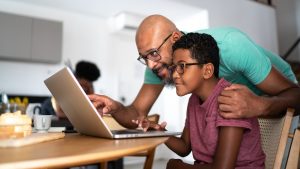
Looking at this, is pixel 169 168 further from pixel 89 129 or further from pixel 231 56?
pixel 231 56

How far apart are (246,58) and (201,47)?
215 mm

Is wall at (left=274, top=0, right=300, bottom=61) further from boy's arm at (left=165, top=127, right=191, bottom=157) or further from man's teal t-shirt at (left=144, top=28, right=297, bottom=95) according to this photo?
boy's arm at (left=165, top=127, right=191, bottom=157)

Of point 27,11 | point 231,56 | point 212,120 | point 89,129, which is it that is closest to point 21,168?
point 89,129

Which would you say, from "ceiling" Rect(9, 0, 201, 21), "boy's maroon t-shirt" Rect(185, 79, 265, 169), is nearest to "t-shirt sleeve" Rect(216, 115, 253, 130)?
"boy's maroon t-shirt" Rect(185, 79, 265, 169)

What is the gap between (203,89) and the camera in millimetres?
1036

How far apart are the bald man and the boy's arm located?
285mm

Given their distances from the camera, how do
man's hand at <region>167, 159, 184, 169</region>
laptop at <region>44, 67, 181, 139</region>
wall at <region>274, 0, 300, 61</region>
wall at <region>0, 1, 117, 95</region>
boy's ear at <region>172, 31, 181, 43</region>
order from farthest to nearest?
wall at <region>274, 0, 300, 61</region> → wall at <region>0, 1, 117, 95</region> → boy's ear at <region>172, 31, 181, 43</region> → man's hand at <region>167, 159, 184, 169</region> → laptop at <region>44, 67, 181, 139</region>

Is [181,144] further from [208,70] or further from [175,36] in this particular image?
[175,36]

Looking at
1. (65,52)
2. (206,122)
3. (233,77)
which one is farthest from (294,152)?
(65,52)

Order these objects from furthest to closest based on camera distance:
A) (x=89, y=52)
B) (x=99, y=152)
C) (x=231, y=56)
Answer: (x=89, y=52) < (x=231, y=56) < (x=99, y=152)

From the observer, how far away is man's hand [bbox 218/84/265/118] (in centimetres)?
87

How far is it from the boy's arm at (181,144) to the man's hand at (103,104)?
1.15ft

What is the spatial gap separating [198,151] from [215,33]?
55cm

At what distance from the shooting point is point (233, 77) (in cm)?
127
